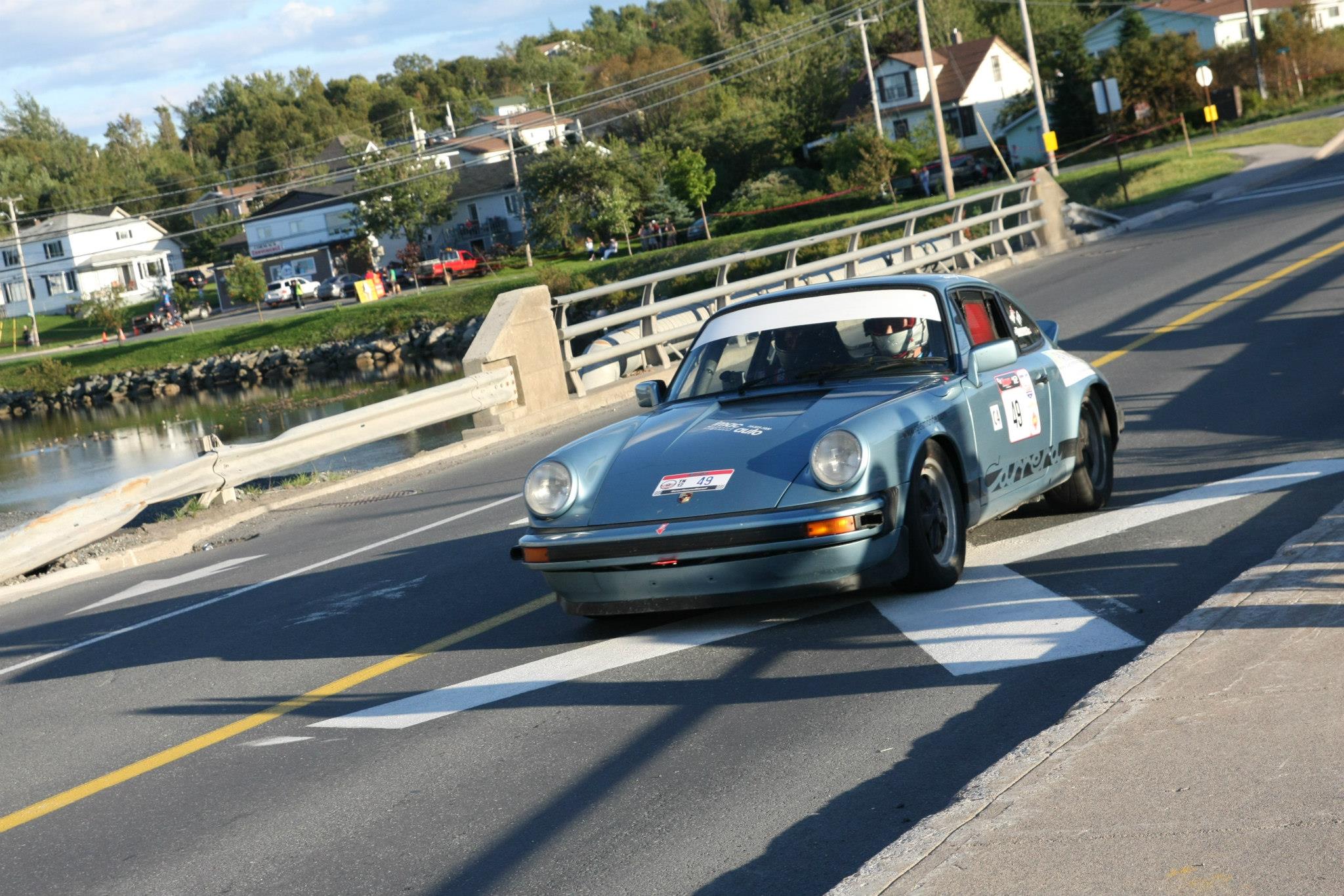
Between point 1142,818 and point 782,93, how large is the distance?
305ft

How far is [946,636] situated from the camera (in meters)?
6.04

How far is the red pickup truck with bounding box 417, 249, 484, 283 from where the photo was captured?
82438mm

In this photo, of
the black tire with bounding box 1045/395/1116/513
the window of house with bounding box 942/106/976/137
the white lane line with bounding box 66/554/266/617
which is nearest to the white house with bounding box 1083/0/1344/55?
the window of house with bounding box 942/106/976/137

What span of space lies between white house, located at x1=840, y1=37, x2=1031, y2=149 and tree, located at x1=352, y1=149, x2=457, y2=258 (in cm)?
2529

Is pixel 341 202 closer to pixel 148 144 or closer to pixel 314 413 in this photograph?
pixel 314 413

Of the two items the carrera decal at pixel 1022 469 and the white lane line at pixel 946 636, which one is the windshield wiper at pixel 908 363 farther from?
the white lane line at pixel 946 636

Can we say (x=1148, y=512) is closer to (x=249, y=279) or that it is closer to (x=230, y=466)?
(x=230, y=466)

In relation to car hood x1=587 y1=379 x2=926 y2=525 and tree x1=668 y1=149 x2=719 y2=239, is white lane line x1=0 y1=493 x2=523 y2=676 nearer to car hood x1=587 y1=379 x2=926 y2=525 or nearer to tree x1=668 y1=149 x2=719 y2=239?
car hood x1=587 y1=379 x2=926 y2=525

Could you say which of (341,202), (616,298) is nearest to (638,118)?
(341,202)

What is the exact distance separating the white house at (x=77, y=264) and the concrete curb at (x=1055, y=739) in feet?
364

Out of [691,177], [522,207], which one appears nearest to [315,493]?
[691,177]

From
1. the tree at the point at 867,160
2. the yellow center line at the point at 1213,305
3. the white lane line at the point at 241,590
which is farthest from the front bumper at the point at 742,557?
the tree at the point at 867,160

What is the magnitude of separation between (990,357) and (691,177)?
238 ft

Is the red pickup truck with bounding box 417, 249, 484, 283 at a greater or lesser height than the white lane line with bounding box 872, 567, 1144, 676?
greater
